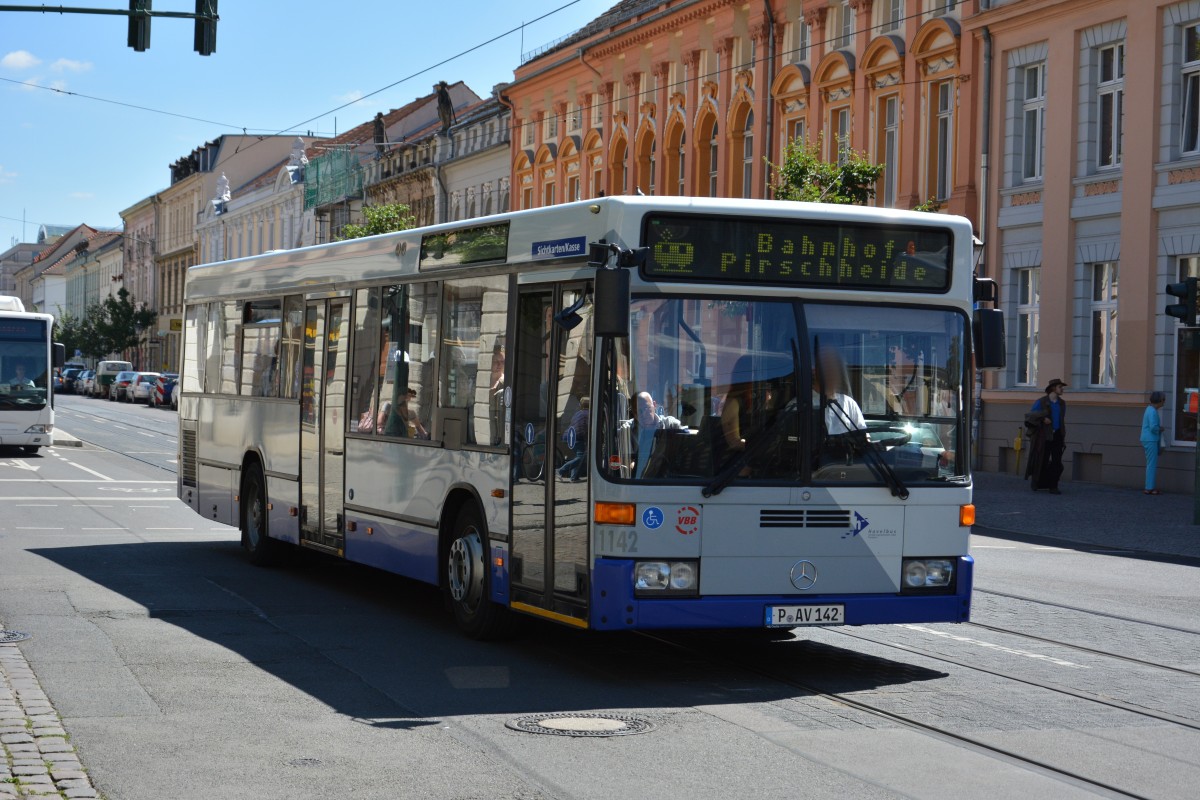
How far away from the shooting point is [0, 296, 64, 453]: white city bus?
118 ft

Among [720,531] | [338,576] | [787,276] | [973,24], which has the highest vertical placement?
[973,24]

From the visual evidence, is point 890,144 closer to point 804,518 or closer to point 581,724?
point 804,518

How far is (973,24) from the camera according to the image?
113 ft

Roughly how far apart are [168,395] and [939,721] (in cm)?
7006

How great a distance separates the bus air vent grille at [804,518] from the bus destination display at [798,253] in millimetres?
1255

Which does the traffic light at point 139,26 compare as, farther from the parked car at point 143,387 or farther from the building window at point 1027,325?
the parked car at point 143,387

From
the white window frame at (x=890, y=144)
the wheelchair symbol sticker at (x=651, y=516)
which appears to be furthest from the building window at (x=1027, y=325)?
the wheelchair symbol sticker at (x=651, y=516)

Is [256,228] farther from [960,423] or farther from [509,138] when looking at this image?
[960,423]

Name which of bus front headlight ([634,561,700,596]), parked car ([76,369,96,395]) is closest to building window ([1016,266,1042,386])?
bus front headlight ([634,561,700,596])

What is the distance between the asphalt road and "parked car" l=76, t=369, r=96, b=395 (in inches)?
3209

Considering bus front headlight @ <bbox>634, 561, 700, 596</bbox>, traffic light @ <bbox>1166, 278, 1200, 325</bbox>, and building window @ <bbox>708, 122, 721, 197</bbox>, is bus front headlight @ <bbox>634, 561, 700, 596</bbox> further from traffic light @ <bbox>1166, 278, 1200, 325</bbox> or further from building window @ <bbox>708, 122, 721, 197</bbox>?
building window @ <bbox>708, 122, 721, 197</bbox>

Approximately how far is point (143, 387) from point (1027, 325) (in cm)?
5432

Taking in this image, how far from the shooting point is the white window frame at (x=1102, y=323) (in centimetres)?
3103

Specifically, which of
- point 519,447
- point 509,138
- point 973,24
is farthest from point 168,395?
point 519,447
